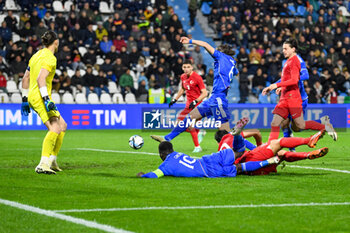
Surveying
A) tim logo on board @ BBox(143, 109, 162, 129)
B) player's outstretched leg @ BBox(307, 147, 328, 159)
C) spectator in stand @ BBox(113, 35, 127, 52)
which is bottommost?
tim logo on board @ BBox(143, 109, 162, 129)

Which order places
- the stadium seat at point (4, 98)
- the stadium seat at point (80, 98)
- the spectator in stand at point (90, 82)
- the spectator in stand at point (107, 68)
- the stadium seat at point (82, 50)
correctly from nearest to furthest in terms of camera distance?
the stadium seat at point (4, 98), the stadium seat at point (80, 98), the spectator in stand at point (90, 82), the spectator in stand at point (107, 68), the stadium seat at point (82, 50)

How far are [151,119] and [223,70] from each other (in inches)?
520

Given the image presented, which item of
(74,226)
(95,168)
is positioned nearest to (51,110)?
(95,168)

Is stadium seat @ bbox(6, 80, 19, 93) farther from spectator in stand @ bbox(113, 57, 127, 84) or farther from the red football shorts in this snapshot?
the red football shorts

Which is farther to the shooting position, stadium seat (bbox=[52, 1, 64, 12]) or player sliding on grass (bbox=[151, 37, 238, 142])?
stadium seat (bbox=[52, 1, 64, 12])

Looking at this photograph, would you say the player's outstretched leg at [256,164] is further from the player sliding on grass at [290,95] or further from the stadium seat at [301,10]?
the stadium seat at [301,10]

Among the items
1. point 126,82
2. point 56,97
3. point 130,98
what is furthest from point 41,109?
point 126,82

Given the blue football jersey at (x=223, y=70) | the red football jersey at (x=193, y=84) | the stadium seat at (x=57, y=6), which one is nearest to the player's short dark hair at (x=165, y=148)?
the blue football jersey at (x=223, y=70)

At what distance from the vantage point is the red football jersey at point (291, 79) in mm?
11640

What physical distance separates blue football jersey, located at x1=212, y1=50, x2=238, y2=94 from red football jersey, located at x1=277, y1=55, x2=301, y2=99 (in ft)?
3.52

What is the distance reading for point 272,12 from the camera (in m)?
33.0

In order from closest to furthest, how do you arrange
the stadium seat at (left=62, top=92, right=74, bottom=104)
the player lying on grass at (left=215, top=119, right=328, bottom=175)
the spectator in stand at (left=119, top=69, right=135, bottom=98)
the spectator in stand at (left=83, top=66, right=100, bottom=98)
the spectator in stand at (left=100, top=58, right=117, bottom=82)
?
the player lying on grass at (left=215, top=119, right=328, bottom=175) < the stadium seat at (left=62, top=92, right=74, bottom=104) < the spectator in stand at (left=83, top=66, right=100, bottom=98) < the spectator in stand at (left=119, top=69, right=135, bottom=98) < the spectator in stand at (left=100, top=58, right=117, bottom=82)

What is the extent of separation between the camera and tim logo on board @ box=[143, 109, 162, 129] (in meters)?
25.2

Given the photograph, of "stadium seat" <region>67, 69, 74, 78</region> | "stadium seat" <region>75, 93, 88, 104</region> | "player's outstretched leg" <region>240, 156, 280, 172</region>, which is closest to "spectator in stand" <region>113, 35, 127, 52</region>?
"stadium seat" <region>67, 69, 74, 78</region>
